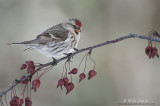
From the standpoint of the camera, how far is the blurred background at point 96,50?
7.51 meters

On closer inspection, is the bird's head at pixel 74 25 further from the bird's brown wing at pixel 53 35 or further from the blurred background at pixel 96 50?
the blurred background at pixel 96 50

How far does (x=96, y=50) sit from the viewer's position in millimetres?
7824

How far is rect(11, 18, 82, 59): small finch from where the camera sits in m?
4.16

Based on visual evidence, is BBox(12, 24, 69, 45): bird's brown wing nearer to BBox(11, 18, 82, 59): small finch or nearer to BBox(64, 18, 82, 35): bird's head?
BBox(11, 18, 82, 59): small finch

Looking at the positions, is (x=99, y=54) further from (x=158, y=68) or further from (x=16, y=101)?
(x=16, y=101)

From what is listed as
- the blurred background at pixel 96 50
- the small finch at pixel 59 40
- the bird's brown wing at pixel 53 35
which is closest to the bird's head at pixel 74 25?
the small finch at pixel 59 40

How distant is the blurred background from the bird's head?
298 cm

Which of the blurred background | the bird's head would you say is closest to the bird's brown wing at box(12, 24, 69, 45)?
the bird's head

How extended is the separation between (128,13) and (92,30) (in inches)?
61.0

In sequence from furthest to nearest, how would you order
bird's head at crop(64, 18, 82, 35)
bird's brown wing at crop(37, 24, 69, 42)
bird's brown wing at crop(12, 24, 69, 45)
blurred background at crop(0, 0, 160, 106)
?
1. blurred background at crop(0, 0, 160, 106)
2. bird's head at crop(64, 18, 82, 35)
3. bird's brown wing at crop(37, 24, 69, 42)
4. bird's brown wing at crop(12, 24, 69, 45)

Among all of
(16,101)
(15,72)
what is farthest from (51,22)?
(16,101)

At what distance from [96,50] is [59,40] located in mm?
3538

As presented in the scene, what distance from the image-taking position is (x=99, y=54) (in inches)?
310

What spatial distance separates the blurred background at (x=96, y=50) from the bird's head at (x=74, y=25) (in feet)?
9.77
